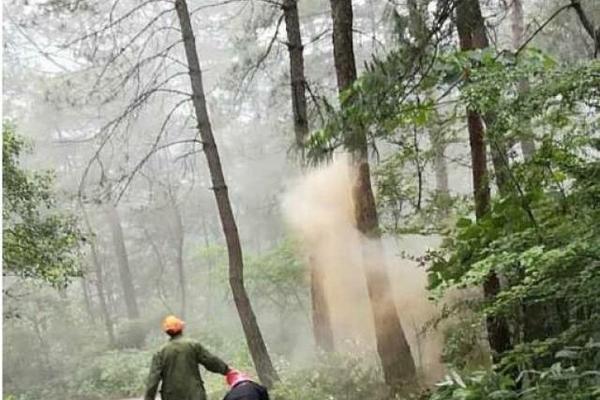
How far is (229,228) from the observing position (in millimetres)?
10875

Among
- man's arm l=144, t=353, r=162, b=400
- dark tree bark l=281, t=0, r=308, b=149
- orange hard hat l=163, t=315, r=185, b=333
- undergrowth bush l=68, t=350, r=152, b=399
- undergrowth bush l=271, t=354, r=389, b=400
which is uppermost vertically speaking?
dark tree bark l=281, t=0, r=308, b=149

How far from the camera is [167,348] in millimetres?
6574

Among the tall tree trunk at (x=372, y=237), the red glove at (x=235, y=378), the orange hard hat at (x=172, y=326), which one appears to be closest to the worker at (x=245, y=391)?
the red glove at (x=235, y=378)

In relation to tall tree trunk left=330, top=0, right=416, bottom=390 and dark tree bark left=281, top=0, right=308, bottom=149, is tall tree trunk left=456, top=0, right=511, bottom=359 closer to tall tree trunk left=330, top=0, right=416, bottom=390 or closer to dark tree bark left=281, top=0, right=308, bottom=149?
tall tree trunk left=330, top=0, right=416, bottom=390

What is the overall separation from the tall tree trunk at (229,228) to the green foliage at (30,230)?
2.39 metres

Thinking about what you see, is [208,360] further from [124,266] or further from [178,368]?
[124,266]

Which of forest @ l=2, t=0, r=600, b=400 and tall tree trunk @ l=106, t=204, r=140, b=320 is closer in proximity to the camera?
forest @ l=2, t=0, r=600, b=400

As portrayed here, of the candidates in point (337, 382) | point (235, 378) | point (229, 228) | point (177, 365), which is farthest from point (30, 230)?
point (235, 378)

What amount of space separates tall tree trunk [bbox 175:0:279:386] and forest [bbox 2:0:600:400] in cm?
3

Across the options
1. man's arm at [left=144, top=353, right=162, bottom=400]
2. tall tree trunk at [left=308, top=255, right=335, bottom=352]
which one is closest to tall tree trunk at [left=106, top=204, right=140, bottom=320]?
tall tree trunk at [left=308, top=255, right=335, bottom=352]

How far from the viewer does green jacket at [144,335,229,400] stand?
21.5 ft

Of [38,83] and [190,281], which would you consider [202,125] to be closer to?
[38,83]

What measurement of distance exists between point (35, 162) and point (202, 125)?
2109 centimetres

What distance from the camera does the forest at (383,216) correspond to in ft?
15.6
